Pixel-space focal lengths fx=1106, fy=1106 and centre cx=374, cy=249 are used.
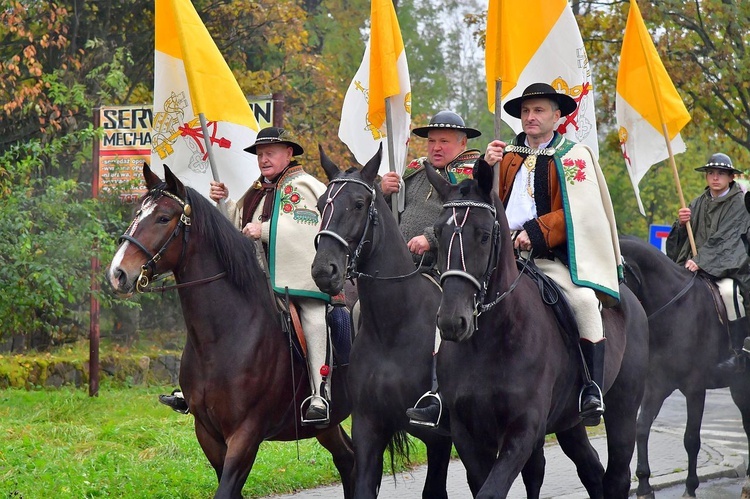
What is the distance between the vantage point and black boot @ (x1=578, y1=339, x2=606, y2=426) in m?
6.88

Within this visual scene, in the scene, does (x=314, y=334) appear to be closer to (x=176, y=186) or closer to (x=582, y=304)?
(x=176, y=186)

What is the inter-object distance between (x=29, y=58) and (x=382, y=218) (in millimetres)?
8523

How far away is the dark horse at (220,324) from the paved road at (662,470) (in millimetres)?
1164

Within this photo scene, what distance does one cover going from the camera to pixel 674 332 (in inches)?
420

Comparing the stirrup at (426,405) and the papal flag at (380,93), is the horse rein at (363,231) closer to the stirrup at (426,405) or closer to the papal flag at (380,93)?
the stirrup at (426,405)

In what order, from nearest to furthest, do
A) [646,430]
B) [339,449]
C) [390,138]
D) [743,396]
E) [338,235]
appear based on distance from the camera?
1. [338,235]
2. [390,138]
3. [339,449]
4. [646,430]
5. [743,396]

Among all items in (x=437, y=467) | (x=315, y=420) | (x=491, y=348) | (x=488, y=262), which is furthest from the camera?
(x=437, y=467)

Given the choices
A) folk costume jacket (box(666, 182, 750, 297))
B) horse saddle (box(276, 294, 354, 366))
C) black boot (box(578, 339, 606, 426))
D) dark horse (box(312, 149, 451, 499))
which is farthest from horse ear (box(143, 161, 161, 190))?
folk costume jacket (box(666, 182, 750, 297))

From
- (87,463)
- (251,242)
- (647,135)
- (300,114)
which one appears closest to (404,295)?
(251,242)

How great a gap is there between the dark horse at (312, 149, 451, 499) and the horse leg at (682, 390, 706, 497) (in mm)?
3826

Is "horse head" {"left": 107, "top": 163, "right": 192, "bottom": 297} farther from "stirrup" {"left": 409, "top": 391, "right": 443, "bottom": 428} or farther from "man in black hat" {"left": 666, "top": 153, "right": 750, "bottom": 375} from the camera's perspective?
"man in black hat" {"left": 666, "top": 153, "right": 750, "bottom": 375}

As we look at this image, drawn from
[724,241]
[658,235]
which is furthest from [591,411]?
[658,235]

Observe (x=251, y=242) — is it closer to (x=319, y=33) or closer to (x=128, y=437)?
(x=128, y=437)

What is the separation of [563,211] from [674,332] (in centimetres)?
402
